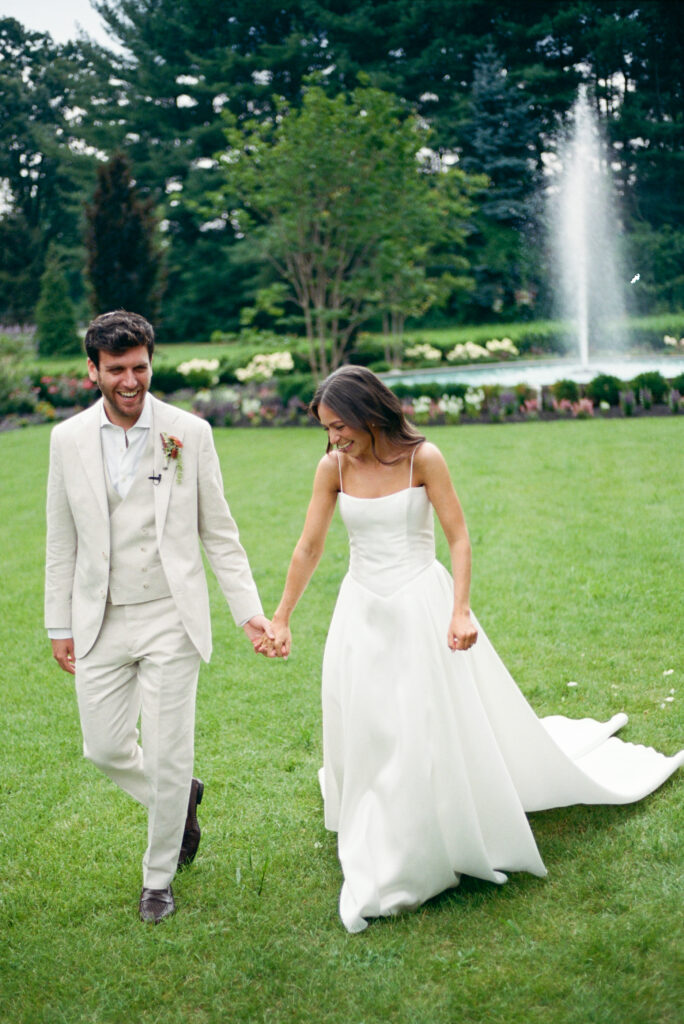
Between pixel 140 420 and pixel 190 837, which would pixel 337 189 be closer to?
pixel 140 420

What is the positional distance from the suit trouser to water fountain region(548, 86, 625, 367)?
23582mm

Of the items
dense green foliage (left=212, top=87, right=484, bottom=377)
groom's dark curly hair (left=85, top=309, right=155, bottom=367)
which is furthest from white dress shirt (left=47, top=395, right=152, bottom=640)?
dense green foliage (left=212, top=87, right=484, bottom=377)

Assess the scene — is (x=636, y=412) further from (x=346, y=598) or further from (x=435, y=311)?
(x=435, y=311)

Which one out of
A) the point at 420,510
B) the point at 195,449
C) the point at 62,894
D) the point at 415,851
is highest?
the point at 195,449

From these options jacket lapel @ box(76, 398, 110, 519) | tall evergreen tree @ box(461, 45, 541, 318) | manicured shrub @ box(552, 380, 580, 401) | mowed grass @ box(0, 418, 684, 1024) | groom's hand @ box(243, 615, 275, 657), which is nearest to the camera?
mowed grass @ box(0, 418, 684, 1024)

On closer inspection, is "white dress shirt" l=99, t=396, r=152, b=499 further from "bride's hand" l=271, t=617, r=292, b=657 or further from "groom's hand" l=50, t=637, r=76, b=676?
"bride's hand" l=271, t=617, r=292, b=657

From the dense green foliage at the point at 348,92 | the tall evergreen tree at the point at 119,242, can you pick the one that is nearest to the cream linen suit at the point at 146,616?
the tall evergreen tree at the point at 119,242

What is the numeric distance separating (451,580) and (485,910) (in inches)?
45.5

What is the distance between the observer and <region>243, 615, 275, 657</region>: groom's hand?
11.8 ft

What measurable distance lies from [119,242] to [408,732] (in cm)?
2028

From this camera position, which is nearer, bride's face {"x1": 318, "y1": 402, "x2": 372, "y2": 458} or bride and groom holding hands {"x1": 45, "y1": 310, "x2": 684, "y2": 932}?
bride and groom holding hands {"x1": 45, "y1": 310, "x2": 684, "y2": 932}

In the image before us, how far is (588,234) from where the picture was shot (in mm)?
32656

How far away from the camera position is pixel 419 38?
1489 inches

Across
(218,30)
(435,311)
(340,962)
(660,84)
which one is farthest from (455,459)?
(218,30)
